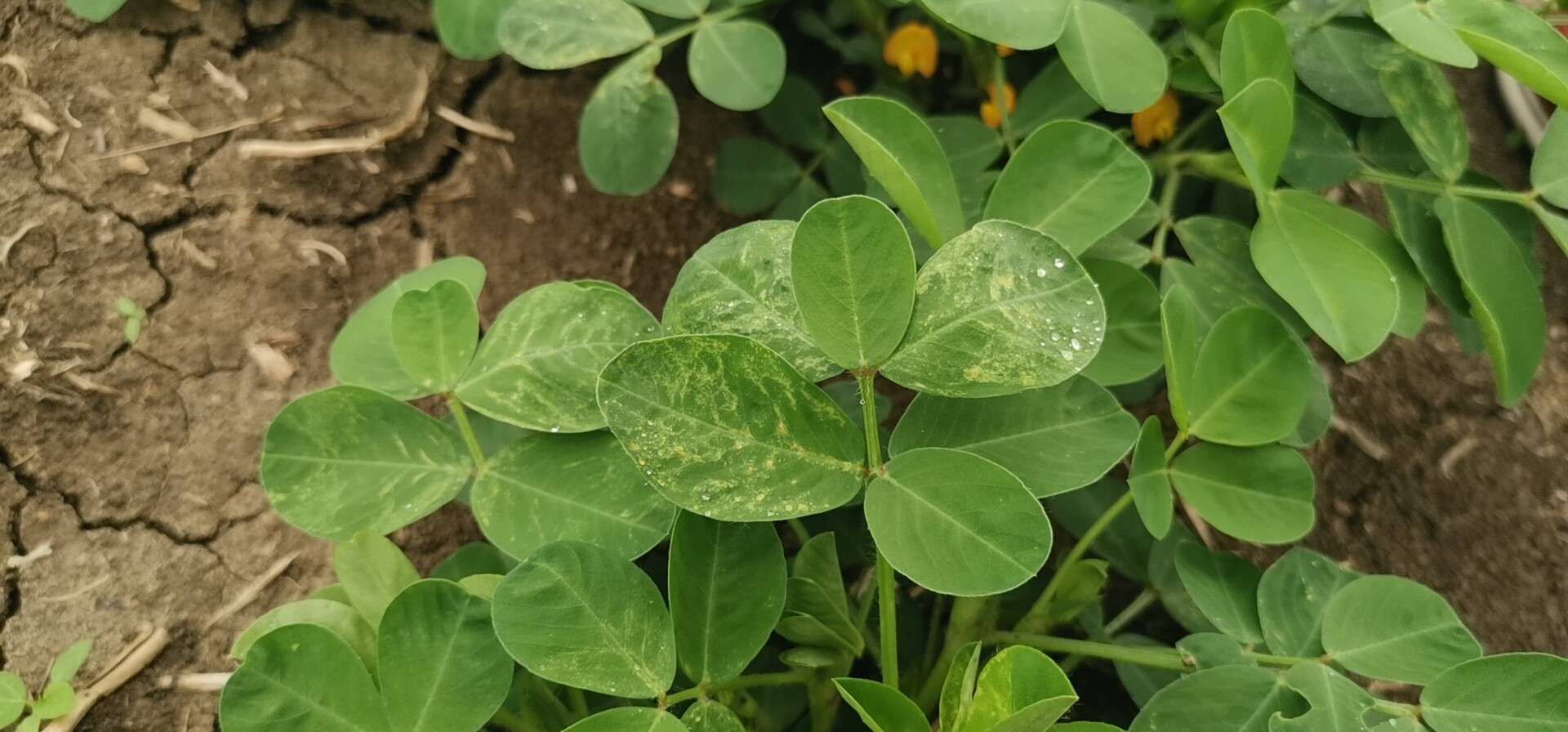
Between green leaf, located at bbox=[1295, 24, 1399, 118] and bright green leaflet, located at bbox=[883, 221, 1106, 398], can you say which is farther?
green leaf, located at bbox=[1295, 24, 1399, 118]

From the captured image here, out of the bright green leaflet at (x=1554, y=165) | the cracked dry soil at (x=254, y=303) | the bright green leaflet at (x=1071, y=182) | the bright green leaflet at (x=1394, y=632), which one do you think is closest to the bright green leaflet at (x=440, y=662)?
the cracked dry soil at (x=254, y=303)

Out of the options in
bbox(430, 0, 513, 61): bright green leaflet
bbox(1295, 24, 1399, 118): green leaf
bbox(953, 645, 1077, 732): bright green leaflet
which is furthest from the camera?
bbox(430, 0, 513, 61): bright green leaflet

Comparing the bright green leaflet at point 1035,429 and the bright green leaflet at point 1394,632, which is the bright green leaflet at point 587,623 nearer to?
the bright green leaflet at point 1035,429

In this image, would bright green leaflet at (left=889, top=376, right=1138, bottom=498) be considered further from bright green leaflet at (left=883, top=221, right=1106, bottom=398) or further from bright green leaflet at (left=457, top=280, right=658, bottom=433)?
bright green leaflet at (left=457, top=280, right=658, bottom=433)

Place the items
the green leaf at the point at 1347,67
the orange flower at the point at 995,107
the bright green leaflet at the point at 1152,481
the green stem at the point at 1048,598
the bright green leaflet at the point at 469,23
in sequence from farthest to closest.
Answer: the orange flower at the point at 995,107, the bright green leaflet at the point at 469,23, the green leaf at the point at 1347,67, the green stem at the point at 1048,598, the bright green leaflet at the point at 1152,481

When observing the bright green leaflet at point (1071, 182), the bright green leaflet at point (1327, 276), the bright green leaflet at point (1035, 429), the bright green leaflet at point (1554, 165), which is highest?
the bright green leaflet at point (1554, 165)

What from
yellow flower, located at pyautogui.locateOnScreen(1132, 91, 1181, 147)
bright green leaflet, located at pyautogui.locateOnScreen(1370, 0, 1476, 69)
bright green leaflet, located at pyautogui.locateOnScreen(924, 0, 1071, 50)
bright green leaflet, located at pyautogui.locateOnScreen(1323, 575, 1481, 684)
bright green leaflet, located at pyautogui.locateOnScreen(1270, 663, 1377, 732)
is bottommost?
bright green leaflet, located at pyautogui.locateOnScreen(1270, 663, 1377, 732)

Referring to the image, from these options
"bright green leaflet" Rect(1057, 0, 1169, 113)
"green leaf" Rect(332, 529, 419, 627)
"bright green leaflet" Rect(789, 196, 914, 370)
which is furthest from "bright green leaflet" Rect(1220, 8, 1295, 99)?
"green leaf" Rect(332, 529, 419, 627)
